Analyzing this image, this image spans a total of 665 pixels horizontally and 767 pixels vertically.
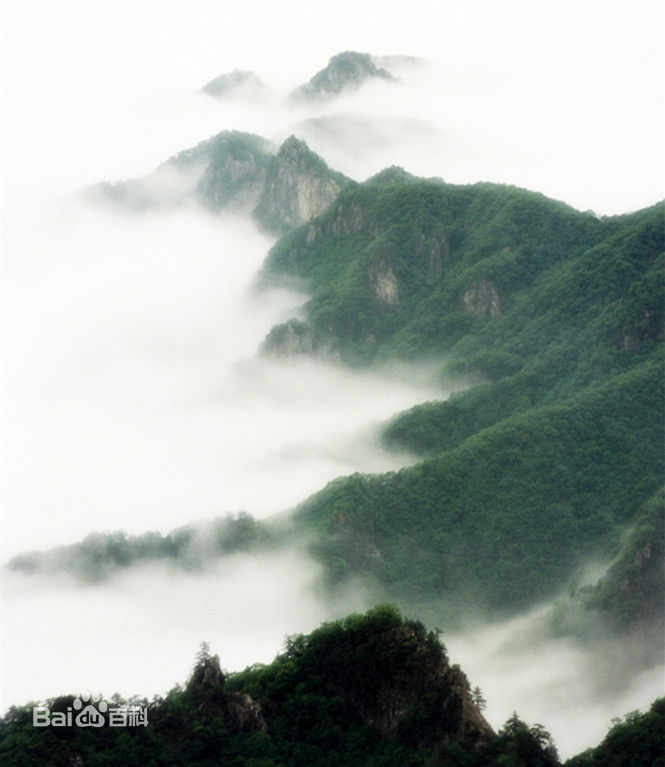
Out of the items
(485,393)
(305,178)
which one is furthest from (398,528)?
(305,178)

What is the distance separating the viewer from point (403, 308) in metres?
152

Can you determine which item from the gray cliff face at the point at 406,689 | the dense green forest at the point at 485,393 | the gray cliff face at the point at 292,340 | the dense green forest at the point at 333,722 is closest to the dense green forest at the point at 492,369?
the dense green forest at the point at 485,393

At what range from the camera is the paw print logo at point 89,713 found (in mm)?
53375

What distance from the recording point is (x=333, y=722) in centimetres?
5706

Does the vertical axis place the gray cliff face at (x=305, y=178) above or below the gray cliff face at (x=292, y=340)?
above

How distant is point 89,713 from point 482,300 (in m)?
95.5

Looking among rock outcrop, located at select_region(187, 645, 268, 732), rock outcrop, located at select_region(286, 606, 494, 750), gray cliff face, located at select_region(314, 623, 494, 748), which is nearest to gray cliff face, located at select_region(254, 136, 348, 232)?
rock outcrop, located at select_region(286, 606, 494, 750)

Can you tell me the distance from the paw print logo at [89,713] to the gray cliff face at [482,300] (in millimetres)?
93228

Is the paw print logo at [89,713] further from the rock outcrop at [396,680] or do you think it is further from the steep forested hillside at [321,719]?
the rock outcrop at [396,680]

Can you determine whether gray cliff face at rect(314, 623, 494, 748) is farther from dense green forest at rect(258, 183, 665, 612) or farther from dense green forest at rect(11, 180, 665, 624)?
dense green forest at rect(258, 183, 665, 612)

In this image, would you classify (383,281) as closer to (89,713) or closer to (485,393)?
(485,393)

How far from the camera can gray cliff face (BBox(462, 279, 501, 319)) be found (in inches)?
5620

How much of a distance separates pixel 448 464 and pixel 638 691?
112 feet

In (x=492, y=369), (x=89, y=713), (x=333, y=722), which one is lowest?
(x=333, y=722)
